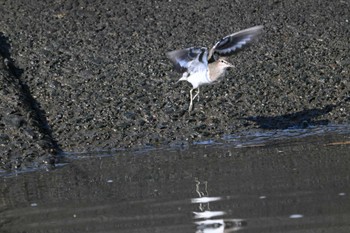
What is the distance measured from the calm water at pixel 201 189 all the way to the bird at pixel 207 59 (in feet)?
2.80

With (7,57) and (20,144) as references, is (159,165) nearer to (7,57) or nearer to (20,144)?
(20,144)

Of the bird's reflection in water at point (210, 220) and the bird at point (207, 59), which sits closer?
the bird's reflection in water at point (210, 220)

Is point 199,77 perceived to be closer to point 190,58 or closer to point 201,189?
point 190,58

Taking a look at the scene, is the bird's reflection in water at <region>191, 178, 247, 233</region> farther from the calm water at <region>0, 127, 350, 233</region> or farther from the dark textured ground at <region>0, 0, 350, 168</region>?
the dark textured ground at <region>0, 0, 350, 168</region>

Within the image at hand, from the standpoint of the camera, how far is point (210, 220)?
696 centimetres

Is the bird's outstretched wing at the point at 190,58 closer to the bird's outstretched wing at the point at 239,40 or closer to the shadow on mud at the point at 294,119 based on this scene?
the bird's outstretched wing at the point at 239,40

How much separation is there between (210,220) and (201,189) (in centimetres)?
100

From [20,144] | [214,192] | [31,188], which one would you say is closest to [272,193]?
[214,192]

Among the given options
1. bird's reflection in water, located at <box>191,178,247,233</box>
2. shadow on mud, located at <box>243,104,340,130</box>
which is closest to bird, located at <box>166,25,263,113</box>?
shadow on mud, located at <box>243,104,340,130</box>

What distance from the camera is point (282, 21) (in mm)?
12258

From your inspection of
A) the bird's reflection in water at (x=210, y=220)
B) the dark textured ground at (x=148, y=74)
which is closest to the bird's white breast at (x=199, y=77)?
the dark textured ground at (x=148, y=74)

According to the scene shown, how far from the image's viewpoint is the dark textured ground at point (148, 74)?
10266 mm

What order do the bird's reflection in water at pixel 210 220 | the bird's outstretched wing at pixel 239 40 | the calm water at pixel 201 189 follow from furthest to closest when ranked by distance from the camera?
the bird's outstretched wing at pixel 239 40
the calm water at pixel 201 189
the bird's reflection in water at pixel 210 220

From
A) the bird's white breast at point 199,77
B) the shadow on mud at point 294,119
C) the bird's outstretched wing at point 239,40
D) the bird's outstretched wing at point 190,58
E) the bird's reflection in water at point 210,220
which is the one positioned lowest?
the bird's reflection in water at point 210,220
